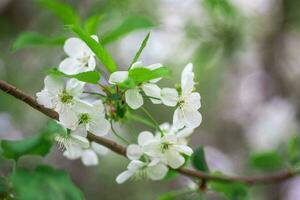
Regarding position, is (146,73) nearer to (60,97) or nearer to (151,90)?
(151,90)

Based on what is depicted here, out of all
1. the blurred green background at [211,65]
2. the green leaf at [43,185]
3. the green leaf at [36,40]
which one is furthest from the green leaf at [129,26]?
the blurred green background at [211,65]

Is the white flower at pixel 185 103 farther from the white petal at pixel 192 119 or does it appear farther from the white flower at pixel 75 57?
the white flower at pixel 75 57

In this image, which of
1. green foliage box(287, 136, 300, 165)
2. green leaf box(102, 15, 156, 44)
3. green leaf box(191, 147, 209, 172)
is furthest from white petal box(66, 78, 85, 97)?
green foliage box(287, 136, 300, 165)

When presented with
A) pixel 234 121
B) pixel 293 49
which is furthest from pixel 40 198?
pixel 293 49

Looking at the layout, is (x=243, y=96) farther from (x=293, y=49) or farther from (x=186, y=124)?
(x=186, y=124)

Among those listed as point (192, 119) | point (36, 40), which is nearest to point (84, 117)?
point (192, 119)
